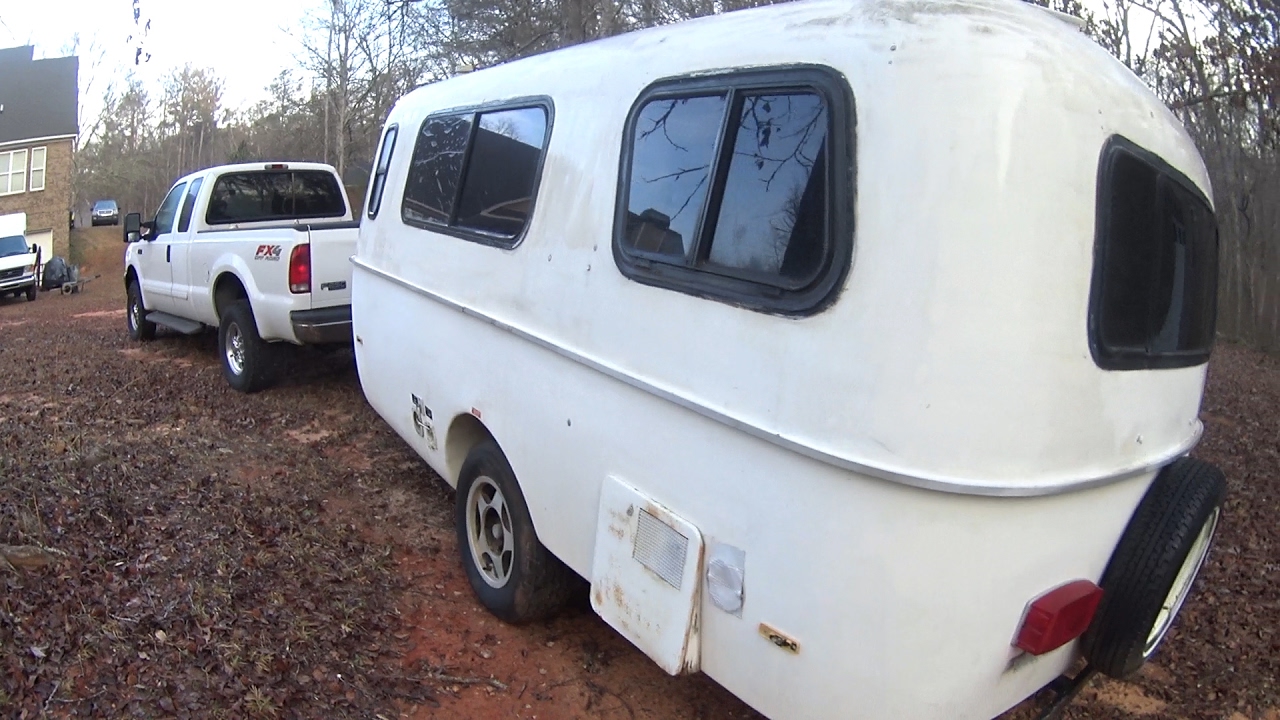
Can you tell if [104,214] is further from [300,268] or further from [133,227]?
[300,268]

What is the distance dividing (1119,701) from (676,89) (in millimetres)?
3061

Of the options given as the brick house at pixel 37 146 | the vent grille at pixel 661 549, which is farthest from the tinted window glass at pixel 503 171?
the brick house at pixel 37 146

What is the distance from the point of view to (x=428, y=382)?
4535 millimetres

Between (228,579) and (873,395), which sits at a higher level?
(873,395)

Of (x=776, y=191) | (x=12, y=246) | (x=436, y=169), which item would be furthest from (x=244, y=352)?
(x=12, y=246)

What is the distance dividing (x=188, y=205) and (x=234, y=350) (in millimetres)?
1960

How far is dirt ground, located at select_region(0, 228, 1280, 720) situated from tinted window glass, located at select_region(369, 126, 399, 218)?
1723mm

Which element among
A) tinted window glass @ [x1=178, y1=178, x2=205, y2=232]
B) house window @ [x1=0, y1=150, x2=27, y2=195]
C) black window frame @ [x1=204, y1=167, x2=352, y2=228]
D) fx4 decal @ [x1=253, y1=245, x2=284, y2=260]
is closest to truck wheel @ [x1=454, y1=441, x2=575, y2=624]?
fx4 decal @ [x1=253, y1=245, x2=284, y2=260]

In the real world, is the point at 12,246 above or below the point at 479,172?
below

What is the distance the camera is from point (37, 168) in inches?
1385

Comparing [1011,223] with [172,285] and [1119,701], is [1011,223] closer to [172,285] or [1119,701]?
[1119,701]

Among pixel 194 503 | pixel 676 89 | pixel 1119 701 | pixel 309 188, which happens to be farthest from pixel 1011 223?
pixel 309 188

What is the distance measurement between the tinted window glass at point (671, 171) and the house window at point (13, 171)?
4006 centimetres

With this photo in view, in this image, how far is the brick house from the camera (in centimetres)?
3444
